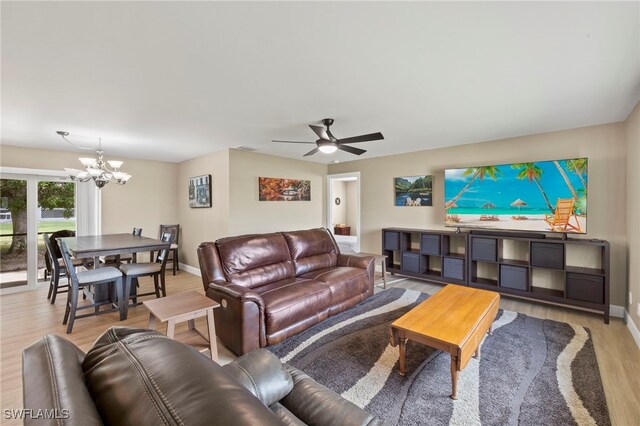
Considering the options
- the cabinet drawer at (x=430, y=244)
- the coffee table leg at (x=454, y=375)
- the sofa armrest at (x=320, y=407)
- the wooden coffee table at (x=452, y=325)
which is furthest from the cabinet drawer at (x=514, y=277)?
the sofa armrest at (x=320, y=407)

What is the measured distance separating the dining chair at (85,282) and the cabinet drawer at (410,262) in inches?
164

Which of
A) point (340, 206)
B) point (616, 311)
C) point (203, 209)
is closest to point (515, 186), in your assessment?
point (616, 311)

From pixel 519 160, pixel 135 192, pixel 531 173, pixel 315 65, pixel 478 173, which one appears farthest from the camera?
pixel 135 192

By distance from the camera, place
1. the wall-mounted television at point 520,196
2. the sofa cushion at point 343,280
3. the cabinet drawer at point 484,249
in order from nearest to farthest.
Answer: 1. the sofa cushion at point 343,280
2. the wall-mounted television at point 520,196
3. the cabinet drawer at point 484,249

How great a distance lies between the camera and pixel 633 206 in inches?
117

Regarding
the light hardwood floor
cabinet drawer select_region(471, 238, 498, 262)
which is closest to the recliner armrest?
the light hardwood floor

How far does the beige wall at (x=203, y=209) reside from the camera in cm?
490

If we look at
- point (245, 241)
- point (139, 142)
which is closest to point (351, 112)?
point (245, 241)

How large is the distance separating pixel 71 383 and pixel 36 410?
0.22 feet

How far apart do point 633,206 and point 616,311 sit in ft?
4.41

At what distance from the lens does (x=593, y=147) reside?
3551 mm

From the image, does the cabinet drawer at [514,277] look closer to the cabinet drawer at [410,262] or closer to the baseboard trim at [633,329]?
the baseboard trim at [633,329]

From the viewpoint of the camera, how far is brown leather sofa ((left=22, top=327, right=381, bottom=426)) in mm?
536

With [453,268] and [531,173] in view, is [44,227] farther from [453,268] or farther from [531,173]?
[531,173]
